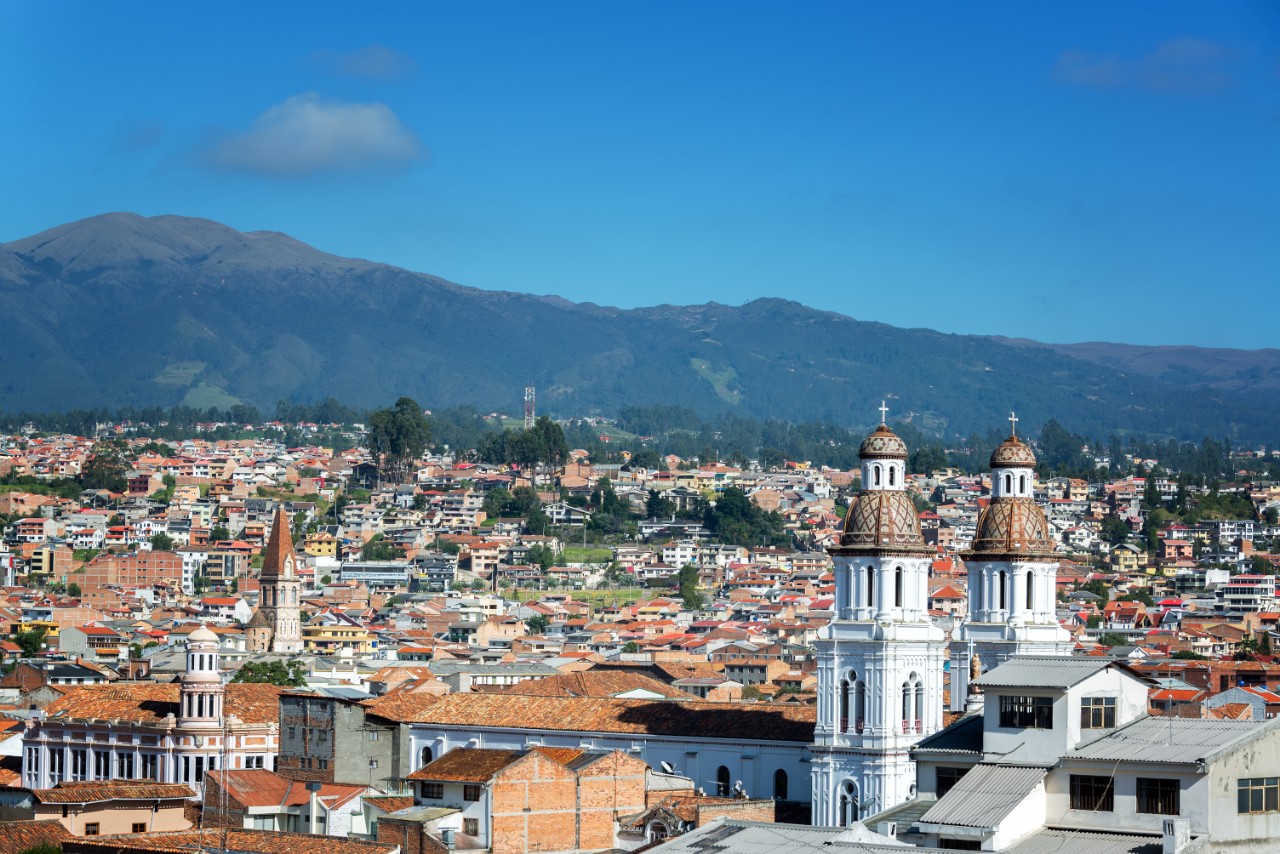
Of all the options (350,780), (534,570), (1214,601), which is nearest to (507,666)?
(350,780)

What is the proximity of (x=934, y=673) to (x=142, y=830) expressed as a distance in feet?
49.6

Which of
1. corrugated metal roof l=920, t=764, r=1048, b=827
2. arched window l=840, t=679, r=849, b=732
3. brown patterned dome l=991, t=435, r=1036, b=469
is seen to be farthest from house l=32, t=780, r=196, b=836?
corrugated metal roof l=920, t=764, r=1048, b=827

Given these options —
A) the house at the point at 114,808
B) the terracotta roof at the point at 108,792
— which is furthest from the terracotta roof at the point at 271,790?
the house at the point at 114,808

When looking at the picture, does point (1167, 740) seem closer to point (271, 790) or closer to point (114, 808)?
point (114, 808)

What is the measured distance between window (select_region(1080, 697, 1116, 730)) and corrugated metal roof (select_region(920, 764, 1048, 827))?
132cm

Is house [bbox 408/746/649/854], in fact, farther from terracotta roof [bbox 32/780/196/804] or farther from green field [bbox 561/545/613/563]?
green field [bbox 561/545/613/563]

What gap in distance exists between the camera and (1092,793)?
103 feet

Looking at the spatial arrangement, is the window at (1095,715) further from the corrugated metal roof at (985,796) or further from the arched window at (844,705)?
the arched window at (844,705)

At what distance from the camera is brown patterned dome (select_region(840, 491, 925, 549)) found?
158ft

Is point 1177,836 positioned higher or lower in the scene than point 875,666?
lower

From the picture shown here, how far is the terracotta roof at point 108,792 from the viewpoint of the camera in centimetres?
4666

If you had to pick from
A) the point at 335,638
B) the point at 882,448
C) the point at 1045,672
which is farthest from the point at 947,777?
the point at 335,638

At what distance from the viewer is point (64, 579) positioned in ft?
522

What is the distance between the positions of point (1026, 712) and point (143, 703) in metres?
34.0
